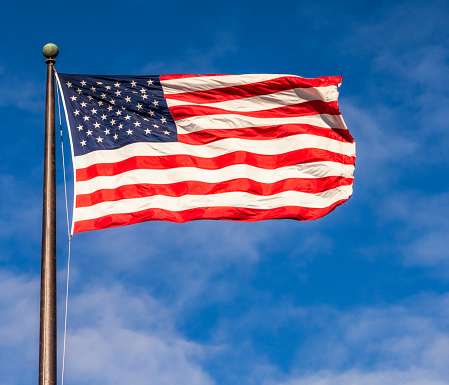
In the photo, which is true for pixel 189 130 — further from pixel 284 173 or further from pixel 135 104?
pixel 284 173

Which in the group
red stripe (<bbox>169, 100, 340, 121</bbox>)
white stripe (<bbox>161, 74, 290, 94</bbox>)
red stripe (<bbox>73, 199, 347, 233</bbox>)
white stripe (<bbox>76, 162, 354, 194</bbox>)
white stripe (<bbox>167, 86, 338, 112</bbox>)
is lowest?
red stripe (<bbox>73, 199, 347, 233</bbox>)

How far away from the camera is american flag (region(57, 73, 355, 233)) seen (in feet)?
48.2

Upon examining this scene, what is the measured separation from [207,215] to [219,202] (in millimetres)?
451

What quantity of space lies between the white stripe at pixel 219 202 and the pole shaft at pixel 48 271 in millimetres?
1860

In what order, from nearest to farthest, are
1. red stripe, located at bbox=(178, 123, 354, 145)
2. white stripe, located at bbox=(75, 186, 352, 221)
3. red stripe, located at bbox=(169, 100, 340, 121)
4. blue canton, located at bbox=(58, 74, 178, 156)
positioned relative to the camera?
white stripe, located at bbox=(75, 186, 352, 221) < blue canton, located at bbox=(58, 74, 178, 156) < red stripe, located at bbox=(178, 123, 354, 145) < red stripe, located at bbox=(169, 100, 340, 121)

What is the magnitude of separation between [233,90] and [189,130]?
1673 millimetres

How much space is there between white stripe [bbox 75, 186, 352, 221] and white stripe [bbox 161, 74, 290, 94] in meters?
2.91

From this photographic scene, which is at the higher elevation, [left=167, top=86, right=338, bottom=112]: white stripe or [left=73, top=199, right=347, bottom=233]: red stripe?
[left=167, top=86, right=338, bottom=112]: white stripe

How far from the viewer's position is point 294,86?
17.6 meters

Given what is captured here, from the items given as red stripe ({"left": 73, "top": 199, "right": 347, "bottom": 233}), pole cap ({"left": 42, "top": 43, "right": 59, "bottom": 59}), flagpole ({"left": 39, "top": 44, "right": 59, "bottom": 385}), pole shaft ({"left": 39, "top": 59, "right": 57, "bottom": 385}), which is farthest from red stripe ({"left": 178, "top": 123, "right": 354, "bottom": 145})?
pole shaft ({"left": 39, "top": 59, "right": 57, "bottom": 385})

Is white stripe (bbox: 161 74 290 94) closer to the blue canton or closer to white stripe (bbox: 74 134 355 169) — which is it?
the blue canton

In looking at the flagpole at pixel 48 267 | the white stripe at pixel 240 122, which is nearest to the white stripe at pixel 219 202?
the white stripe at pixel 240 122

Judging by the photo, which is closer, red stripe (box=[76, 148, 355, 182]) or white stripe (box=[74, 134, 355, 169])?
red stripe (box=[76, 148, 355, 182])

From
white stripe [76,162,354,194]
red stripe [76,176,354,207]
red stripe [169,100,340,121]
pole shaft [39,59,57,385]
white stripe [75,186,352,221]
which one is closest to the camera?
pole shaft [39,59,57,385]
